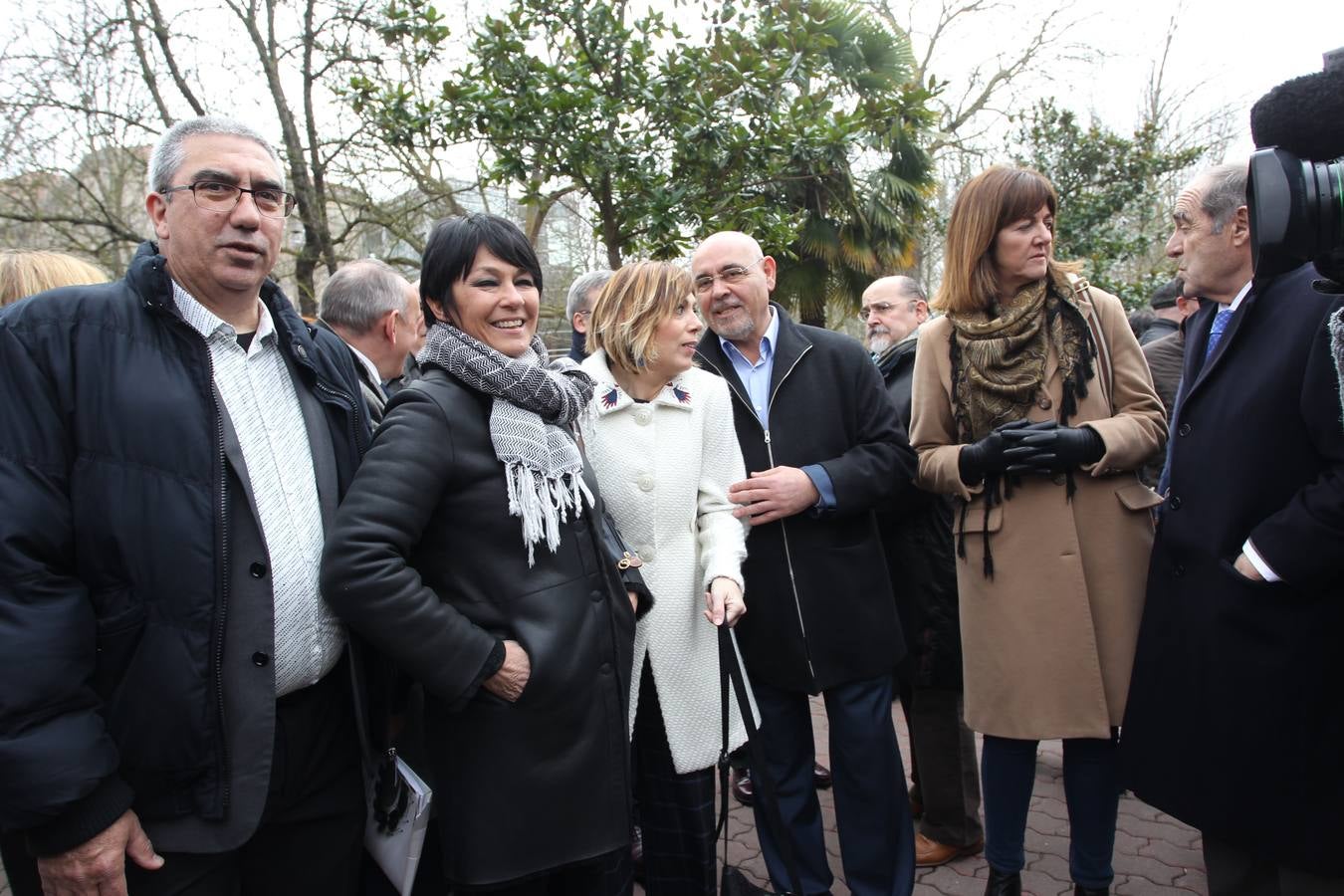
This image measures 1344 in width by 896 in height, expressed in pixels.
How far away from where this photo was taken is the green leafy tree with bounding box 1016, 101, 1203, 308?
32.8ft

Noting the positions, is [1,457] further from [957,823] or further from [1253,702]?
[957,823]

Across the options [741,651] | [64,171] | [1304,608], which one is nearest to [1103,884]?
[1304,608]

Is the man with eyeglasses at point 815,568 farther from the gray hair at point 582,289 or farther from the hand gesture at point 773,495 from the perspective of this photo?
the gray hair at point 582,289

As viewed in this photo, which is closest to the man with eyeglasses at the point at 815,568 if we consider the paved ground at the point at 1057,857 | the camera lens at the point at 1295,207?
the paved ground at the point at 1057,857

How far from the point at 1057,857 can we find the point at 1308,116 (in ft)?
8.79

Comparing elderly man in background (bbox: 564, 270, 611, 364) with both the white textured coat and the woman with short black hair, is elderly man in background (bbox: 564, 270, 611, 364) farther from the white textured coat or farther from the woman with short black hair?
the woman with short black hair

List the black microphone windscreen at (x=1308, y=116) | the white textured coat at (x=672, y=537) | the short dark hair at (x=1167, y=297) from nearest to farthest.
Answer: the black microphone windscreen at (x=1308, y=116)
the white textured coat at (x=672, y=537)
the short dark hair at (x=1167, y=297)

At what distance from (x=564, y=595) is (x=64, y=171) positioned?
10718 mm

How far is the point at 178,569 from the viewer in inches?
61.5

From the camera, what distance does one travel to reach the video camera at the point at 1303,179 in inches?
60.1

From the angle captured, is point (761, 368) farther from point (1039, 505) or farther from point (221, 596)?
point (221, 596)

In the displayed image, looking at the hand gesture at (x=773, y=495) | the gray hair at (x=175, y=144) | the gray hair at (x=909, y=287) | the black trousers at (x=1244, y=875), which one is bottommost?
the black trousers at (x=1244, y=875)

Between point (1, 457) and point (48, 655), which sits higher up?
point (1, 457)

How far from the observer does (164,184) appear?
1752 millimetres
